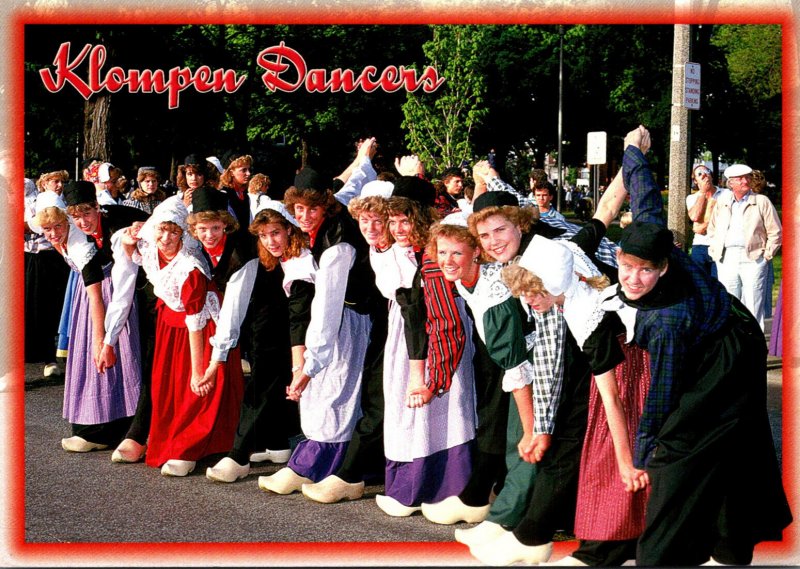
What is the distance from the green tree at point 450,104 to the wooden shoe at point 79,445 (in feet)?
11.0

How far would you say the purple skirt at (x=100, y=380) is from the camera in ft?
26.2

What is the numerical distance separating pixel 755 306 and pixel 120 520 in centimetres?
611

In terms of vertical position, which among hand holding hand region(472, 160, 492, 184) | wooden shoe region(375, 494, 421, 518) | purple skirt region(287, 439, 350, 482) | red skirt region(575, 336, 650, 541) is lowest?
wooden shoe region(375, 494, 421, 518)

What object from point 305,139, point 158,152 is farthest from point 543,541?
point 158,152

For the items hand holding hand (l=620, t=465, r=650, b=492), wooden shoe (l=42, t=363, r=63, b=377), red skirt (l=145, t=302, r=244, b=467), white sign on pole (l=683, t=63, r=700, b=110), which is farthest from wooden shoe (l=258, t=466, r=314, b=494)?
wooden shoe (l=42, t=363, r=63, b=377)

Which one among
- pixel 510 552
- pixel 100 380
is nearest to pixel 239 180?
pixel 100 380

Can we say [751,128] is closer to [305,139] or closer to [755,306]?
[755,306]

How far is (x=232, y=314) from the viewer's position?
6938 millimetres

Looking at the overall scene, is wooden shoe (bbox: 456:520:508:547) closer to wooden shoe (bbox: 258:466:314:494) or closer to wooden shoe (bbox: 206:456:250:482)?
wooden shoe (bbox: 258:466:314:494)

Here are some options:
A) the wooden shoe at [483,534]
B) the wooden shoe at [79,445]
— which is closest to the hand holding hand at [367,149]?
the wooden shoe at [79,445]

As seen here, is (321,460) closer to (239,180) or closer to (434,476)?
(434,476)

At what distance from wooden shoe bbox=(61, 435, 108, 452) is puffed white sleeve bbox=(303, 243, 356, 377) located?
2.32m

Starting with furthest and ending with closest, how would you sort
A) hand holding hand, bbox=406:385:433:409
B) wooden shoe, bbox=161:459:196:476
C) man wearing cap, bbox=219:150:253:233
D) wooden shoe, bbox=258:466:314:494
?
man wearing cap, bbox=219:150:253:233 < wooden shoe, bbox=161:459:196:476 < wooden shoe, bbox=258:466:314:494 < hand holding hand, bbox=406:385:433:409

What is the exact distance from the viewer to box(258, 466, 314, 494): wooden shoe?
22.5 ft
